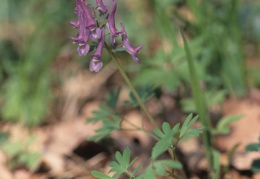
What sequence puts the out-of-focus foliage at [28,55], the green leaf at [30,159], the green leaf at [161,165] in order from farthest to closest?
the out-of-focus foliage at [28,55] → the green leaf at [30,159] → the green leaf at [161,165]

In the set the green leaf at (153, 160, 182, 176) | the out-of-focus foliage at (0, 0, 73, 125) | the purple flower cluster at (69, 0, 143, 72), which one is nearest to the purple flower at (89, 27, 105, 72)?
the purple flower cluster at (69, 0, 143, 72)

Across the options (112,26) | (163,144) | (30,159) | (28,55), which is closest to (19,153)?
(30,159)

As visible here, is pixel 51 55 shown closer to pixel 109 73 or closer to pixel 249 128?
pixel 109 73

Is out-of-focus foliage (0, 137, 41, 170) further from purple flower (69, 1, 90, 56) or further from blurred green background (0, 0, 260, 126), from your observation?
purple flower (69, 1, 90, 56)

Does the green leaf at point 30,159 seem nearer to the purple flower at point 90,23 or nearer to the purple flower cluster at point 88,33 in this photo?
the purple flower cluster at point 88,33

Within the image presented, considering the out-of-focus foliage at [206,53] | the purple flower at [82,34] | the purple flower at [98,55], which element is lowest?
the out-of-focus foliage at [206,53]

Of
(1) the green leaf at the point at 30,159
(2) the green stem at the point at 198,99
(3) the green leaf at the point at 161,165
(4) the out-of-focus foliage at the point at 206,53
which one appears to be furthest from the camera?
(4) the out-of-focus foliage at the point at 206,53

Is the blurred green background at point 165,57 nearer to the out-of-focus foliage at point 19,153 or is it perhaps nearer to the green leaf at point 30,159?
the out-of-focus foliage at point 19,153

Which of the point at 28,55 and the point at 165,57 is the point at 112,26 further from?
the point at 28,55

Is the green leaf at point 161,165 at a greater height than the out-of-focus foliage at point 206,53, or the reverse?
the green leaf at point 161,165

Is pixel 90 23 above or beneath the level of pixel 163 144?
above

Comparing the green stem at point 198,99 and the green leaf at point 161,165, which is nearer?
the green leaf at point 161,165

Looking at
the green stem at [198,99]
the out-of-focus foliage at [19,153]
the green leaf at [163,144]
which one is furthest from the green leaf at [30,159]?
the green leaf at [163,144]

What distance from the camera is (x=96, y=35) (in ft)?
6.20
